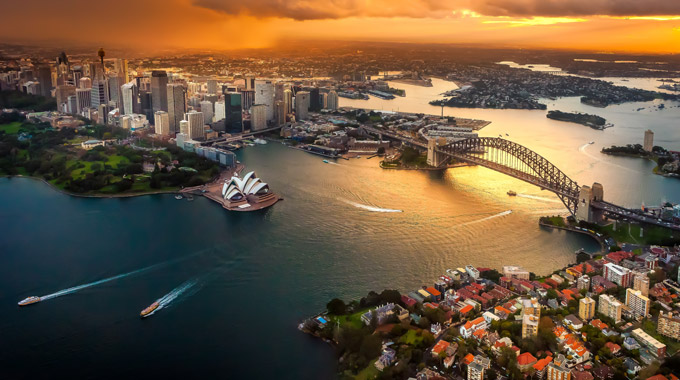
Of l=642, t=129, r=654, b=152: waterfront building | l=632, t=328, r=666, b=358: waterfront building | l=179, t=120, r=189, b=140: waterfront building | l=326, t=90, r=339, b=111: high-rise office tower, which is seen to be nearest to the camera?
l=632, t=328, r=666, b=358: waterfront building

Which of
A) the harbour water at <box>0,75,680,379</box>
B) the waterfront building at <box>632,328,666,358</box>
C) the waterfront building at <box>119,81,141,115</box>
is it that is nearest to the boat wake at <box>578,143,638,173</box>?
the harbour water at <box>0,75,680,379</box>

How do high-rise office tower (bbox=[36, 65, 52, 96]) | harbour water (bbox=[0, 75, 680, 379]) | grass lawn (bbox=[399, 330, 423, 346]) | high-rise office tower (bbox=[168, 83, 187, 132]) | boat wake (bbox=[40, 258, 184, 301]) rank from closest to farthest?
grass lawn (bbox=[399, 330, 423, 346]) < harbour water (bbox=[0, 75, 680, 379]) < boat wake (bbox=[40, 258, 184, 301]) < high-rise office tower (bbox=[168, 83, 187, 132]) < high-rise office tower (bbox=[36, 65, 52, 96])

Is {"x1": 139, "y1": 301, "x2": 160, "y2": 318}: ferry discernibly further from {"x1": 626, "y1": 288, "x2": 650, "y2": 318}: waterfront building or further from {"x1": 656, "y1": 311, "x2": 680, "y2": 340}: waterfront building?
{"x1": 656, "y1": 311, "x2": 680, "y2": 340}: waterfront building

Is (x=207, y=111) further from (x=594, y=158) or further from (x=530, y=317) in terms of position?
(x=530, y=317)

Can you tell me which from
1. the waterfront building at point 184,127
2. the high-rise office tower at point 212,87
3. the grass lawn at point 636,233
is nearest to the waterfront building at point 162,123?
the waterfront building at point 184,127

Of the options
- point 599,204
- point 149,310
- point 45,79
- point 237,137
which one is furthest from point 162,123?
point 599,204

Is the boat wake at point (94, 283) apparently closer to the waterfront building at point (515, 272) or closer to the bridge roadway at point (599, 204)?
the waterfront building at point (515, 272)
